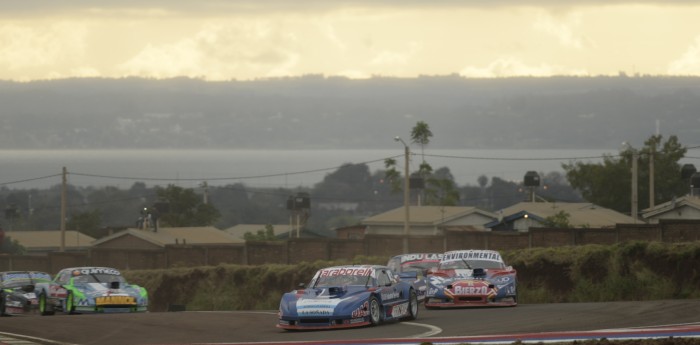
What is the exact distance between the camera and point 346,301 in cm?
2844

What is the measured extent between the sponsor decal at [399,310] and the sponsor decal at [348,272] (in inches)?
38.3

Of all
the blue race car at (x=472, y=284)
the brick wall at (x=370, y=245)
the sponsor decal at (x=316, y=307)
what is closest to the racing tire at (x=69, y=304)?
the blue race car at (x=472, y=284)

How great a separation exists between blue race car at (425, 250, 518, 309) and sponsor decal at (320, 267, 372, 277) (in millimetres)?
4993

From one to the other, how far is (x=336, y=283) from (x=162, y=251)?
128 ft

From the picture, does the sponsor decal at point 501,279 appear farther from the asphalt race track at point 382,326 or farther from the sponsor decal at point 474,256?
the sponsor decal at point 474,256

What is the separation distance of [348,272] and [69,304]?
1147cm

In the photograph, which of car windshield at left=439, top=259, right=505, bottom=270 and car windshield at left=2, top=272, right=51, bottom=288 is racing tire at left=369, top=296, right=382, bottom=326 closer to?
car windshield at left=439, top=259, right=505, bottom=270

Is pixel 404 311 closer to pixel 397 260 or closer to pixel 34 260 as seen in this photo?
pixel 397 260

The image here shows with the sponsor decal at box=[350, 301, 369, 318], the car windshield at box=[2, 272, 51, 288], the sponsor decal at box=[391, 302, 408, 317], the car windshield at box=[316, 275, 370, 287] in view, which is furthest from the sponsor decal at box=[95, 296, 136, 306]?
the sponsor decal at box=[350, 301, 369, 318]

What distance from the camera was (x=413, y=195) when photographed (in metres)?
180

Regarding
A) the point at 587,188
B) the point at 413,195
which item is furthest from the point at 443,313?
the point at 413,195

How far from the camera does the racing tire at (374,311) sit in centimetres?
2869

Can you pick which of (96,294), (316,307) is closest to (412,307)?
(316,307)

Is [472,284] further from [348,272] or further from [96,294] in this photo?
[96,294]
